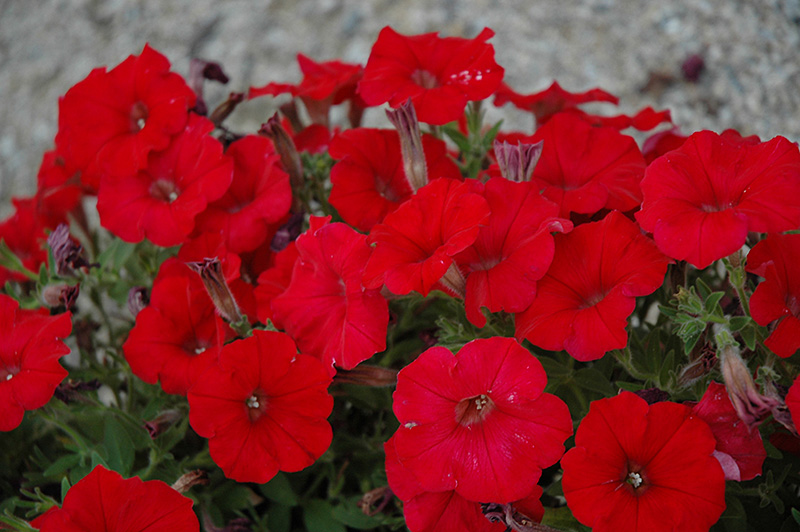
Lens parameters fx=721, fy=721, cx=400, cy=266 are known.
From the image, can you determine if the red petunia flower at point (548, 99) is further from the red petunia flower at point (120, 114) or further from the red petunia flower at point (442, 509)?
the red petunia flower at point (442, 509)

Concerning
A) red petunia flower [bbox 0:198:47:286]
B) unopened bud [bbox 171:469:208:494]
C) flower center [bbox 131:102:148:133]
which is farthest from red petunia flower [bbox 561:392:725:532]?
red petunia flower [bbox 0:198:47:286]

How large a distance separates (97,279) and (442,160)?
54 cm

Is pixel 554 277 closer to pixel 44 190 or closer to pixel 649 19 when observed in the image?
pixel 44 190

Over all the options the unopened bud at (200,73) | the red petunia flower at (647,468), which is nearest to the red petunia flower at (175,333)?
the unopened bud at (200,73)

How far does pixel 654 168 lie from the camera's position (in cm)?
73

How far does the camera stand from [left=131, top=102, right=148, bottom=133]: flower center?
1045 mm

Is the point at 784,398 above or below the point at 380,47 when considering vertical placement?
below

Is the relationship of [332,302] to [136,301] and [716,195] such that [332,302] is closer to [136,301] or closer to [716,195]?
[136,301]

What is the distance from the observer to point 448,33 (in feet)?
7.16

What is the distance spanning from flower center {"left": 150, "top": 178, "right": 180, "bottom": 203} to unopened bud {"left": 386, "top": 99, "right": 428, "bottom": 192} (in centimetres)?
34

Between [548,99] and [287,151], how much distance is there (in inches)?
16.3

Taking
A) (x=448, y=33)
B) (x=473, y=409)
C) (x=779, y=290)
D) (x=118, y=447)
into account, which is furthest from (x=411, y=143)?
(x=448, y=33)

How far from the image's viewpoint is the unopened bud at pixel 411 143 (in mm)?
861

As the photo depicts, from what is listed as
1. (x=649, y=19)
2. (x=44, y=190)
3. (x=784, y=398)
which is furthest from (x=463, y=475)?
(x=649, y=19)
